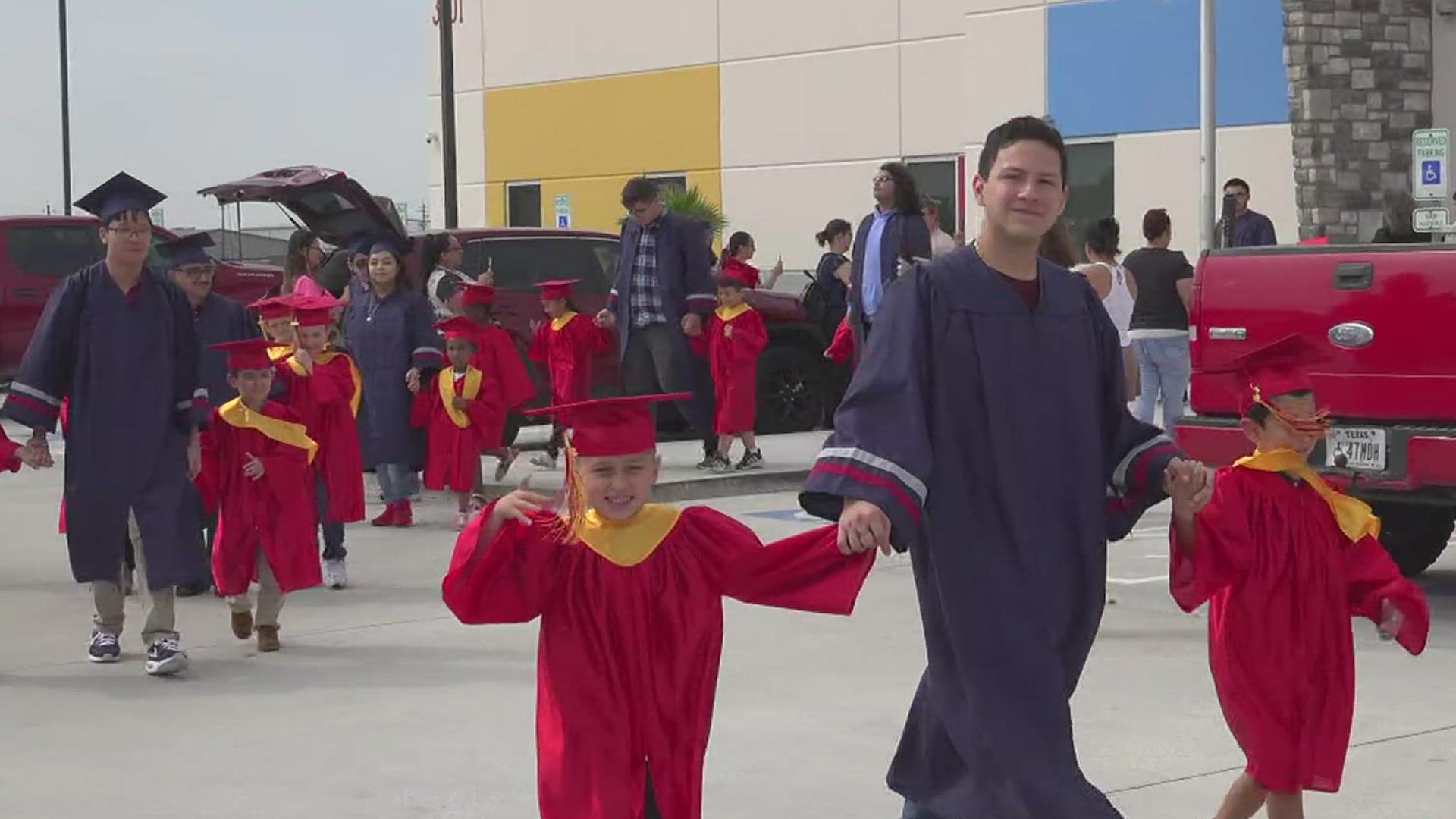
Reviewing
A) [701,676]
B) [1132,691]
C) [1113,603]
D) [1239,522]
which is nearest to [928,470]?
[701,676]

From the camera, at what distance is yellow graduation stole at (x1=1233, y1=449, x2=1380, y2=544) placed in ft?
18.5

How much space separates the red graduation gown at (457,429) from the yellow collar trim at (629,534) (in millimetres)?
7881

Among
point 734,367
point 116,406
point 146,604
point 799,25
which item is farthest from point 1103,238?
point 799,25

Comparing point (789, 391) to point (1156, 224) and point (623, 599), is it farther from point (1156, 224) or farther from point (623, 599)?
point (623, 599)

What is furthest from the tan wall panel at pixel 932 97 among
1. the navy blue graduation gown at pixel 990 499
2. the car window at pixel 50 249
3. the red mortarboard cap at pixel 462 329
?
the navy blue graduation gown at pixel 990 499

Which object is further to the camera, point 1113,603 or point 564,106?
point 564,106

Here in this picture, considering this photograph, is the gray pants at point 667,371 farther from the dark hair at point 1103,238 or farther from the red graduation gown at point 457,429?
the dark hair at point 1103,238

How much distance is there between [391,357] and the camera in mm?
12656

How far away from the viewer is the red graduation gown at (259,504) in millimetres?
8961

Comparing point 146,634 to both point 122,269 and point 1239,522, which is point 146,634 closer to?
point 122,269

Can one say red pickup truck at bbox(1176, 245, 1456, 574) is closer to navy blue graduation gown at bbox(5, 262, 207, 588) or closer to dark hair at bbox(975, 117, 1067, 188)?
navy blue graduation gown at bbox(5, 262, 207, 588)

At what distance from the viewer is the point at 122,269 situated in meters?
8.48

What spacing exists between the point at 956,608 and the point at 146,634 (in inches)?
186

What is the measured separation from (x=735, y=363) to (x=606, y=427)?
1039 centimetres
